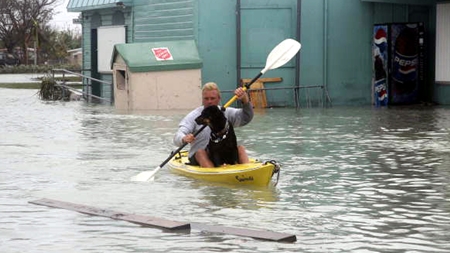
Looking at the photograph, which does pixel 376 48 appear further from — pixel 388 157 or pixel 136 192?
pixel 136 192

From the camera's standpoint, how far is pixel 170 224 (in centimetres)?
908

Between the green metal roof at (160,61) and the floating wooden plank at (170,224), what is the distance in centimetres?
1677

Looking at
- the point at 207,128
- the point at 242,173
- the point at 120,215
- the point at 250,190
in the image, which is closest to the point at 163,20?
the point at 207,128

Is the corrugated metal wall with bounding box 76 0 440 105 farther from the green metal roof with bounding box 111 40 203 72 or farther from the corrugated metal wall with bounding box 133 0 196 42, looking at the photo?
the green metal roof with bounding box 111 40 203 72

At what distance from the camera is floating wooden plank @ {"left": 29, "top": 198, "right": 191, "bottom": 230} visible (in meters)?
9.02

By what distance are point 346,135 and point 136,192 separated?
8155 millimetres

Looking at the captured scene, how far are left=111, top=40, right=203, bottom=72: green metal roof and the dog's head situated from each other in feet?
48.6

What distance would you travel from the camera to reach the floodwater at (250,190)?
8.56m

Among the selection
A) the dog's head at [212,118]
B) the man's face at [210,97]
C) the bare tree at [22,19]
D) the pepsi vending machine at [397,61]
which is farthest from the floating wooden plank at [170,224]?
the bare tree at [22,19]

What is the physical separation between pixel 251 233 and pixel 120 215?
156 cm

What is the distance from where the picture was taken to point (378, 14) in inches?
1161

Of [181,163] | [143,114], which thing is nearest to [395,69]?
[143,114]

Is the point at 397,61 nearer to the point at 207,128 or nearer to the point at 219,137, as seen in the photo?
the point at 207,128

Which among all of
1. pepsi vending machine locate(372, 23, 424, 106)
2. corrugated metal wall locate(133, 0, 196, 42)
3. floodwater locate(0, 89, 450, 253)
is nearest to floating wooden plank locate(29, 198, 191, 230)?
floodwater locate(0, 89, 450, 253)
